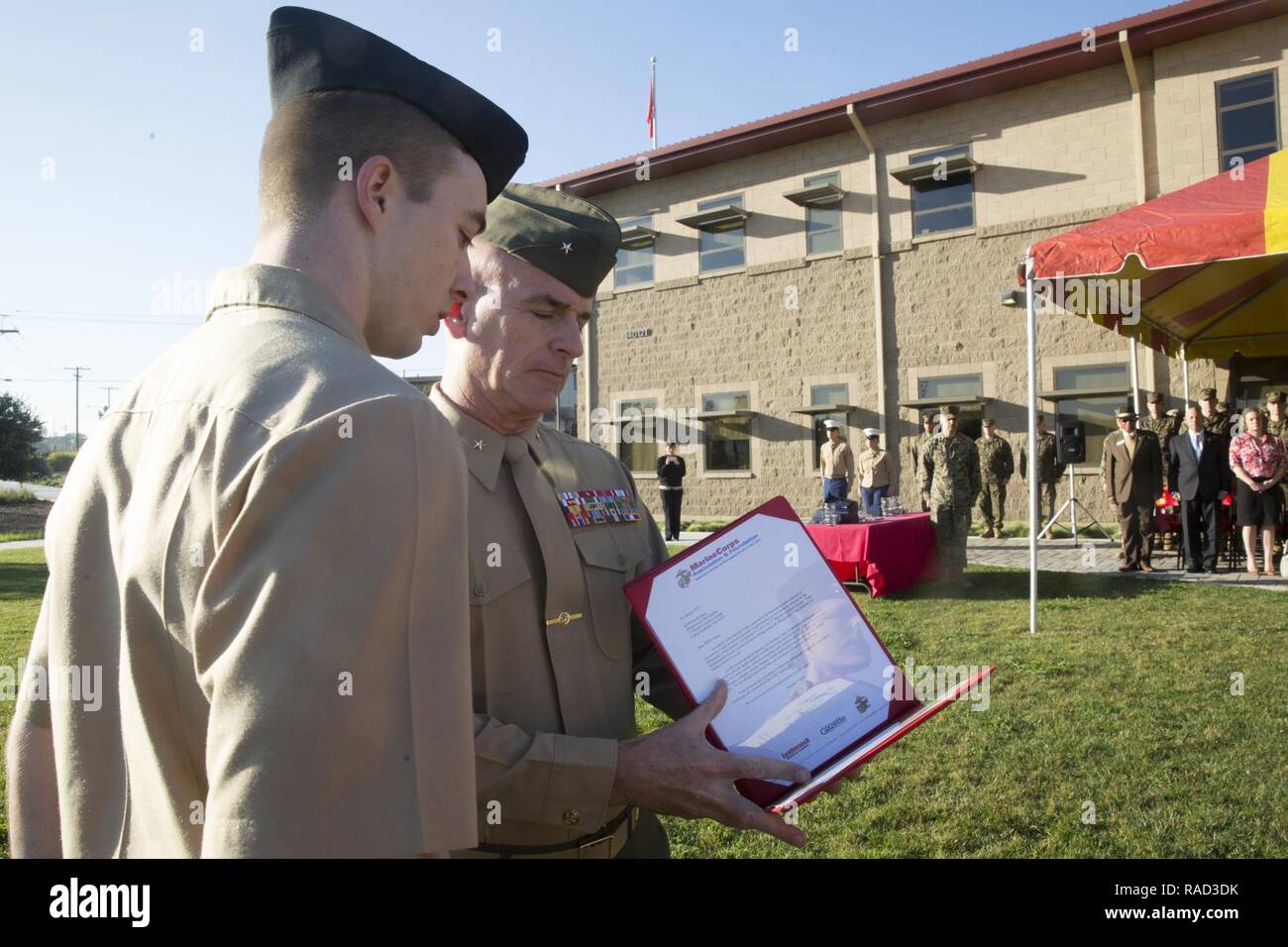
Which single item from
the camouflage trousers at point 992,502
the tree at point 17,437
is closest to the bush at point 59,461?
the tree at point 17,437

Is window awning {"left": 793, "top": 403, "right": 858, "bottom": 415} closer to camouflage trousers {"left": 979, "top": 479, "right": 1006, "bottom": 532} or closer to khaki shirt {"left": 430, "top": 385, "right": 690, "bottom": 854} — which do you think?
camouflage trousers {"left": 979, "top": 479, "right": 1006, "bottom": 532}

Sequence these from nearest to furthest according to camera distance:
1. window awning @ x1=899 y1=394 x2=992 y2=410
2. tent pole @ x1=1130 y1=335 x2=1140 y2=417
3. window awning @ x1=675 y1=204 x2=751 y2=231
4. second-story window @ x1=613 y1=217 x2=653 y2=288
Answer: tent pole @ x1=1130 y1=335 x2=1140 y2=417 → window awning @ x1=899 y1=394 x2=992 y2=410 → window awning @ x1=675 y1=204 x2=751 y2=231 → second-story window @ x1=613 y1=217 x2=653 y2=288

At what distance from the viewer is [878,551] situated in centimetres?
923

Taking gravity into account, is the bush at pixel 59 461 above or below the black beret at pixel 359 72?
above

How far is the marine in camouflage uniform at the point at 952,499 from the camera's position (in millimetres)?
9945

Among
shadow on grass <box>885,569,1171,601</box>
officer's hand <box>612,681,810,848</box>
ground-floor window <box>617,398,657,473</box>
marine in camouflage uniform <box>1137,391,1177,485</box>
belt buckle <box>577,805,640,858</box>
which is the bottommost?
shadow on grass <box>885,569,1171,601</box>

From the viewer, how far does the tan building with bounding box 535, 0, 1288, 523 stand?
14.8 meters

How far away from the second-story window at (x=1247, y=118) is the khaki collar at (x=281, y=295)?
17.4 m

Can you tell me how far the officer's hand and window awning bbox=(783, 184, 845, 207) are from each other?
1814 centimetres

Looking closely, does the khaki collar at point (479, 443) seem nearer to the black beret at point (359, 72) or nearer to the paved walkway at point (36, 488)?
the black beret at point (359, 72)

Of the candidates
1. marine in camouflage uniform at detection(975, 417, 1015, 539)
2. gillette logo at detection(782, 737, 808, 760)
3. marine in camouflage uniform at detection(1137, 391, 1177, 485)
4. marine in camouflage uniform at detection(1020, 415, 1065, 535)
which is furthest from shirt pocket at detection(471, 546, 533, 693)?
marine in camouflage uniform at detection(975, 417, 1015, 539)

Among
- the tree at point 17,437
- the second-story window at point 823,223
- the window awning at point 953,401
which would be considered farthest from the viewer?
the tree at point 17,437

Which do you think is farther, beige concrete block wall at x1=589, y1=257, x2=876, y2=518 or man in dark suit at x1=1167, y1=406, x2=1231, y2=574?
beige concrete block wall at x1=589, y1=257, x2=876, y2=518

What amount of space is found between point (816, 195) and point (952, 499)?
1058 centimetres
